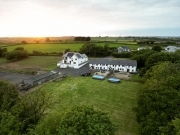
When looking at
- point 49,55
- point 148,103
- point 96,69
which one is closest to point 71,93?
point 148,103

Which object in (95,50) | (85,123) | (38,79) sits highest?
(95,50)

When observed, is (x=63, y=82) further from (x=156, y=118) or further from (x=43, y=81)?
(x=156, y=118)

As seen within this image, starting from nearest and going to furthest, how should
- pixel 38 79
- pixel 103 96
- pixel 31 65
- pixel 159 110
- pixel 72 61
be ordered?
pixel 159 110
pixel 103 96
pixel 38 79
pixel 72 61
pixel 31 65

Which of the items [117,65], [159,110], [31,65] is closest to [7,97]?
[159,110]

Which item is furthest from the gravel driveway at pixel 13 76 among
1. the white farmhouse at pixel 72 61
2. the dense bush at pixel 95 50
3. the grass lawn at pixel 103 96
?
the dense bush at pixel 95 50

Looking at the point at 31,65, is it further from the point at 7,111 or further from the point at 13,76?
the point at 7,111
